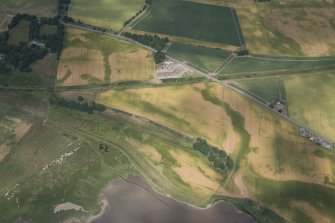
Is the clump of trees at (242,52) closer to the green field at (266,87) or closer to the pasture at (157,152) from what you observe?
the green field at (266,87)

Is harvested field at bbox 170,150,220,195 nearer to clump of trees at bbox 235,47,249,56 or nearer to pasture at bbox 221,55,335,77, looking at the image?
pasture at bbox 221,55,335,77

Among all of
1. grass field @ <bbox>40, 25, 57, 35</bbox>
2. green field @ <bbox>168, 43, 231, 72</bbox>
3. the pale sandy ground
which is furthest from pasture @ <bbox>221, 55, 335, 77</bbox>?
the pale sandy ground

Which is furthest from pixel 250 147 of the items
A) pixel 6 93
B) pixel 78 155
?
pixel 6 93

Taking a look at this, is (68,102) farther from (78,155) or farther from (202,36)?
(202,36)

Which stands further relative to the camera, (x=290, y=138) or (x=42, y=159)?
(x=290, y=138)

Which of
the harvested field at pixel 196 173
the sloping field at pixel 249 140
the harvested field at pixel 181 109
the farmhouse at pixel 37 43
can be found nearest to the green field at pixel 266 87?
the sloping field at pixel 249 140

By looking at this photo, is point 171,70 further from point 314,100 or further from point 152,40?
point 314,100
